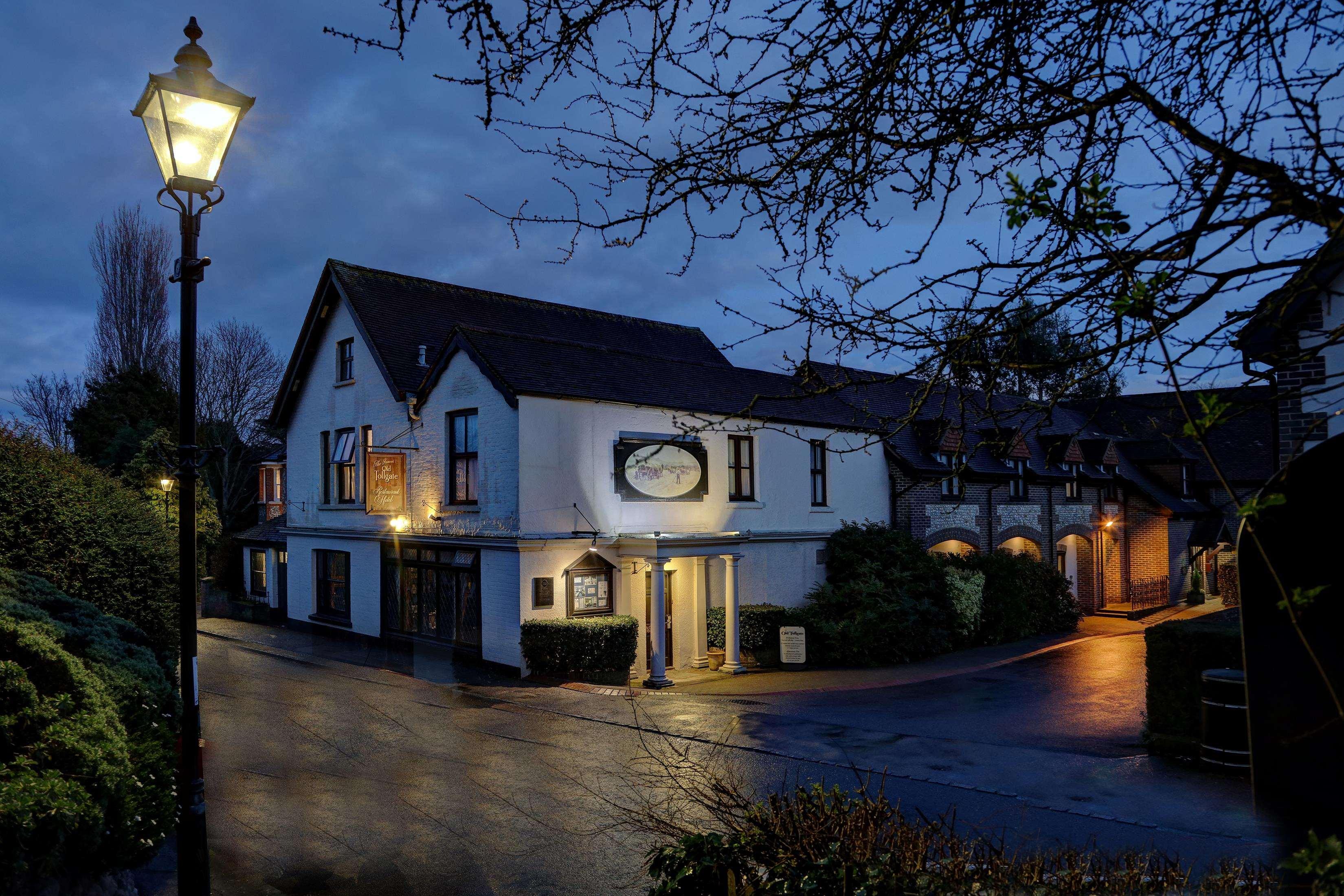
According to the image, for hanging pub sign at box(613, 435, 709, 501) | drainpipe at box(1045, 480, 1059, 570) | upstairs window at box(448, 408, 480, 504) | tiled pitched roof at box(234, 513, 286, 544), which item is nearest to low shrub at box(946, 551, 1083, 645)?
→ drainpipe at box(1045, 480, 1059, 570)

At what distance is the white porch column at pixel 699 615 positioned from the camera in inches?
858

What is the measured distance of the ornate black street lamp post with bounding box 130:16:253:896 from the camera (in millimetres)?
6211

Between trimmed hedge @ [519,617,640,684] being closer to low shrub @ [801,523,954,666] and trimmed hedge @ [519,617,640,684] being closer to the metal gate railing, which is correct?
low shrub @ [801,523,954,666]

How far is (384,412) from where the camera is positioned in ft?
76.7

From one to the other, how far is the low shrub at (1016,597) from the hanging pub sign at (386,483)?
14.8 metres

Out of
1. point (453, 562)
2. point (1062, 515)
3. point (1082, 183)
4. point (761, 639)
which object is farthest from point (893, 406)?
point (1082, 183)

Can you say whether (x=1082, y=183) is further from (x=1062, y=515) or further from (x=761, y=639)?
(x=1062, y=515)

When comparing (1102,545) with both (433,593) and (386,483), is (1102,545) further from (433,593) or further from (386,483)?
(386,483)

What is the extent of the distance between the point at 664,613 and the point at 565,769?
8.72 meters

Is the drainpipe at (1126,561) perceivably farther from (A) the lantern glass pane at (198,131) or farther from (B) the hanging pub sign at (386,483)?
(A) the lantern glass pane at (198,131)

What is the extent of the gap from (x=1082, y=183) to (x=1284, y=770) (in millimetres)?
2801

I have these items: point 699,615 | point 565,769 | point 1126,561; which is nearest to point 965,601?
point 699,615

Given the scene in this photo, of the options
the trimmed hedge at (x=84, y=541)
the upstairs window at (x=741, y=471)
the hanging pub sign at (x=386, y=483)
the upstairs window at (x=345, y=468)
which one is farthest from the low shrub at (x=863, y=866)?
the upstairs window at (x=345, y=468)

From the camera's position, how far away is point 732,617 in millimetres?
20891
